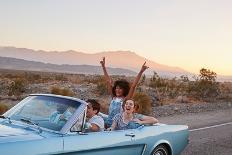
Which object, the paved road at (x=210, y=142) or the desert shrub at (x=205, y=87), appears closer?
the paved road at (x=210, y=142)

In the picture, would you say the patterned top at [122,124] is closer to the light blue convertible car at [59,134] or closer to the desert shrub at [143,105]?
the light blue convertible car at [59,134]

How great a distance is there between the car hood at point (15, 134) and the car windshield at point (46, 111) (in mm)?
374

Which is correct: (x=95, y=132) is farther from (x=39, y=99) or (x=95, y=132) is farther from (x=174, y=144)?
(x=174, y=144)

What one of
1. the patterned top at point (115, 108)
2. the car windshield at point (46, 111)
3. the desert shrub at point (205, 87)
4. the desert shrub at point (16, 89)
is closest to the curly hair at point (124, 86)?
the patterned top at point (115, 108)

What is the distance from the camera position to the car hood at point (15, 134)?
5.75 metres

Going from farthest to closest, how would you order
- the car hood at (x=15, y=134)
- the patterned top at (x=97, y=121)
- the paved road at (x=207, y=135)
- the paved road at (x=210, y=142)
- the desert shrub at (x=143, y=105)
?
1. the desert shrub at (x=143, y=105)
2. the paved road at (x=207, y=135)
3. the paved road at (x=210, y=142)
4. the patterned top at (x=97, y=121)
5. the car hood at (x=15, y=134)

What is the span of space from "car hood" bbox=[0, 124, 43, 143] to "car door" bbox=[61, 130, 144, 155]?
472 mm

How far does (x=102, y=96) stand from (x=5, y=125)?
2491 centimetres

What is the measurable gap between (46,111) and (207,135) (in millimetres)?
8142

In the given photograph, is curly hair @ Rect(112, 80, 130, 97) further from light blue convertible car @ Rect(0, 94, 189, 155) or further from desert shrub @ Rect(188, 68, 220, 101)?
desert shrub @ Rect(188, 68, 220, 101)

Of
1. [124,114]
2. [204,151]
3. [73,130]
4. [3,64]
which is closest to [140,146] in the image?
[124,114]

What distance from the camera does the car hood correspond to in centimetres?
575

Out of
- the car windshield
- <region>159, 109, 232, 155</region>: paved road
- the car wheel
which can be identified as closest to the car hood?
the car windshield

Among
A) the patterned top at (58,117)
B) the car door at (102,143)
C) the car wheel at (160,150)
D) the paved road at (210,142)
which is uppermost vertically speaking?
the patterned top at (58,117)
